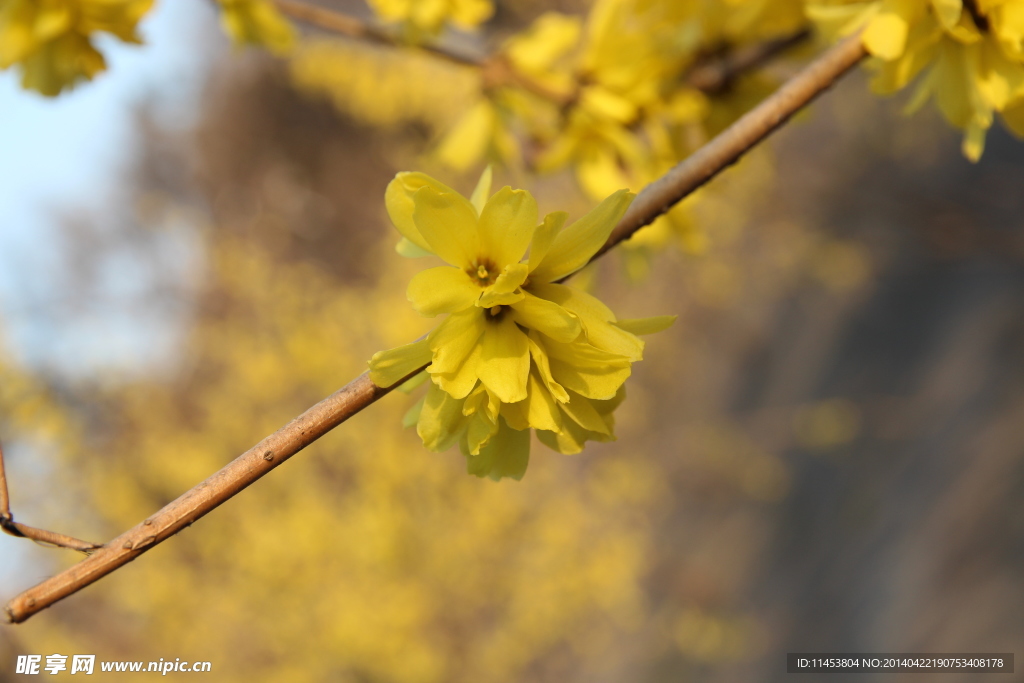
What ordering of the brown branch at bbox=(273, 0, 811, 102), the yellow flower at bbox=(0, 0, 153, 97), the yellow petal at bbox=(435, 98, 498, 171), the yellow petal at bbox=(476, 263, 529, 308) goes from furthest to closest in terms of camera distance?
the yellow petal at bbox=(435, 98, 498, 171) → the brown branch at bbox=(273, 0, 811, 102) → the yellow flower at bbox=(0, 0, 153, 97) → the yellow petal at bbox=(476, 263, 529, 308)

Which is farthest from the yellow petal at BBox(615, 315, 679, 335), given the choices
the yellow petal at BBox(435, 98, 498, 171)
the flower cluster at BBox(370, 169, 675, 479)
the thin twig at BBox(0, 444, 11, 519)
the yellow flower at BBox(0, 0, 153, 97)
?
the yellow flower at BBox(0, 0, 153, 97)

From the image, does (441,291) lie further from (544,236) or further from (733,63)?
(733,63)

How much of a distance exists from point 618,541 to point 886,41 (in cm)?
329

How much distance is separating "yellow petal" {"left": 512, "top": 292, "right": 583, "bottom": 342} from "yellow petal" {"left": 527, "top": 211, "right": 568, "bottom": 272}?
0.03 meters

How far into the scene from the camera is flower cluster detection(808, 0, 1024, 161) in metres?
0.52

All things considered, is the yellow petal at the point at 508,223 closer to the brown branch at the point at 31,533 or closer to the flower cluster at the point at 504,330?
the flower cluster at the point at 504,330

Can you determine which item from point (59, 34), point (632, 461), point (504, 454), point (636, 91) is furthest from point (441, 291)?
point (632, 461)

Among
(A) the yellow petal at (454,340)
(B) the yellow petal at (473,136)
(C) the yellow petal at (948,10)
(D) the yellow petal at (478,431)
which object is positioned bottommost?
(D) the yellow petal at (478,431)

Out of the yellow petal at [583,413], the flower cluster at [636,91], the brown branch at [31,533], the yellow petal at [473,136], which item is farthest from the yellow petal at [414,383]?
the yellow petal at [473,136]

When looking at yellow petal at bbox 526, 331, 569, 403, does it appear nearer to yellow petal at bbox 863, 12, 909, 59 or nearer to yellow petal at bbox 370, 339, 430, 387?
yellow petal at bbox 370, 339, 430, 387

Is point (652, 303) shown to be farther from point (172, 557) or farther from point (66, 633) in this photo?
point (66, 633)

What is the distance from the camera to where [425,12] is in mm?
837

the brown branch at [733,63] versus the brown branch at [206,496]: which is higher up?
the brown branch at [733,63]

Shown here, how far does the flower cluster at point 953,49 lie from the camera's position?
1.70 ft
